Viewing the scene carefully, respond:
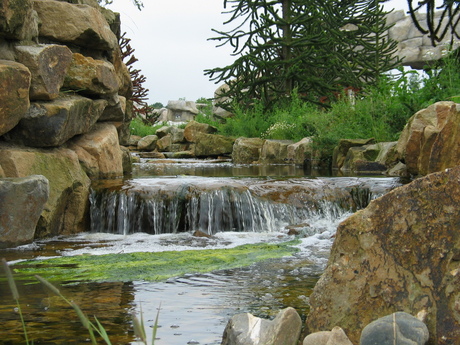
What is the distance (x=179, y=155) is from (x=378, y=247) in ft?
60.6

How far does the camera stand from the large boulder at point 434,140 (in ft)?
27.9

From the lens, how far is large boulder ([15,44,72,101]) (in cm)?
706

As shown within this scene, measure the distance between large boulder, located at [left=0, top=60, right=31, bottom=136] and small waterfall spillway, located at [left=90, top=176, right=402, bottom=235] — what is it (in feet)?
6.08

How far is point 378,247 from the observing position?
2.82 meters

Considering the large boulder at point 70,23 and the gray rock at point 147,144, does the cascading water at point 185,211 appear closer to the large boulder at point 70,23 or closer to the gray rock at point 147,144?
the large boulder at point 70,23

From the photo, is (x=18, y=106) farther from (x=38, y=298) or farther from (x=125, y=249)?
(x=38, y=298)

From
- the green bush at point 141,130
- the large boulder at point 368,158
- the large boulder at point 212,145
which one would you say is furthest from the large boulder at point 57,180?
the green bush at point 141,130

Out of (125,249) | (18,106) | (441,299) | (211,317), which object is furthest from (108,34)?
(441,299)

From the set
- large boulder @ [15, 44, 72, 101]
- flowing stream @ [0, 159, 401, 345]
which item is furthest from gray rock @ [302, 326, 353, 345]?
large boulder @ [15, 44, 72, 101]

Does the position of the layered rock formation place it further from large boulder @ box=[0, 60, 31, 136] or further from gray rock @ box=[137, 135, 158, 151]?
gray rock @ box=[137, 135, 158, 151]

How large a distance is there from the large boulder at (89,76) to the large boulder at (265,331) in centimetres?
662

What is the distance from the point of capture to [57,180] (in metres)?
7.36

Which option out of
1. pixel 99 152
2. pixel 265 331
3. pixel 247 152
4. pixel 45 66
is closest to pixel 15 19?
pixel 45 66

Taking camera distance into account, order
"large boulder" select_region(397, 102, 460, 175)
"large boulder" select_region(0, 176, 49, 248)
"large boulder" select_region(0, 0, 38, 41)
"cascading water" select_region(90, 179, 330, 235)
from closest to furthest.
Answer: "large boulder" select_region(0, 176, 49, 248)
"large boulder" select_region(0, 0, 38, 41)
"cascading water" select_region(90, 179, 330, 235)
"large boulder" select_region(397, 102, 460, 175)
